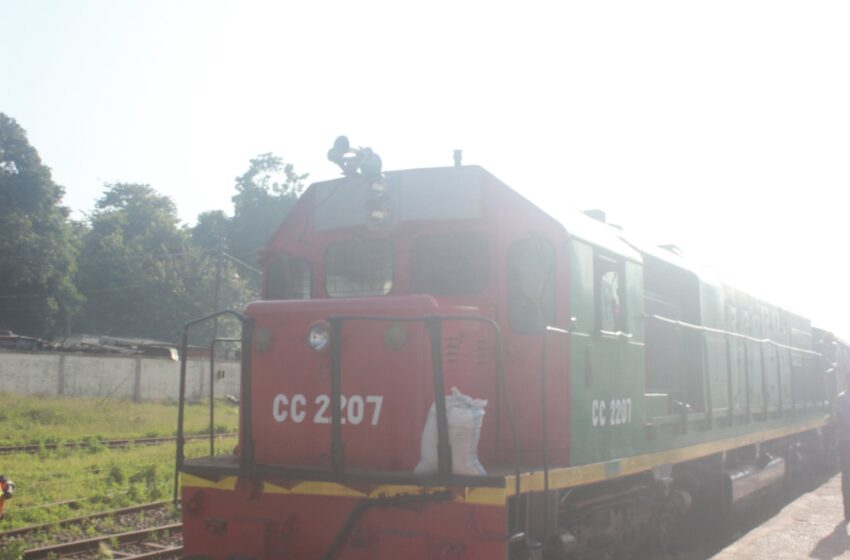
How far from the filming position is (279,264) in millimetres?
7230

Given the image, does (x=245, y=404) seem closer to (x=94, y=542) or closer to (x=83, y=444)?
(x=94, y=542)

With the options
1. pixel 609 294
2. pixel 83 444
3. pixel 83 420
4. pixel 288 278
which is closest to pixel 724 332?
pixel 609 294

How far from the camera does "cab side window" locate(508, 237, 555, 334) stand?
6.22 m

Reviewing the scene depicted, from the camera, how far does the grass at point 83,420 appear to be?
24.3 metres

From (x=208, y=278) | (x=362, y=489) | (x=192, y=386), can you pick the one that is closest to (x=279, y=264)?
(x=362, y=489)

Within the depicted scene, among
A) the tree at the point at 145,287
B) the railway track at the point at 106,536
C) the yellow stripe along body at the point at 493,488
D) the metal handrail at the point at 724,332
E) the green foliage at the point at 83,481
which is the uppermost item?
the tree at the point at 145,287

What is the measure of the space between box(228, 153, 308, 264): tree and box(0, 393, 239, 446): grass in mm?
34042

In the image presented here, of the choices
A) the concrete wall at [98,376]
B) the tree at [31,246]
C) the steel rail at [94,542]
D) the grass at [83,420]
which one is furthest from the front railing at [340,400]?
the tree at [31,246]

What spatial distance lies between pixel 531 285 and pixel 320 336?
1571mm

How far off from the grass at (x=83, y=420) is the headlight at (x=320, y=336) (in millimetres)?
18814

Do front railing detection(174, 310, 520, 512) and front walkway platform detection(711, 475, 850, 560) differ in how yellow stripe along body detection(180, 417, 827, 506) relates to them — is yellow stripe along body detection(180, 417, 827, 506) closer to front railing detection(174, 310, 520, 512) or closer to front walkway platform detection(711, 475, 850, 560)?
front railing detection(174, 310, 520, 512)

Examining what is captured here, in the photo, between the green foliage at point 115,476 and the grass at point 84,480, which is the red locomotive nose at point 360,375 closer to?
the grass at point 84,480

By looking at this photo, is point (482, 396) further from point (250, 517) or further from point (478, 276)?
point (250, 517)

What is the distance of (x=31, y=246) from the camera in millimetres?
47469
